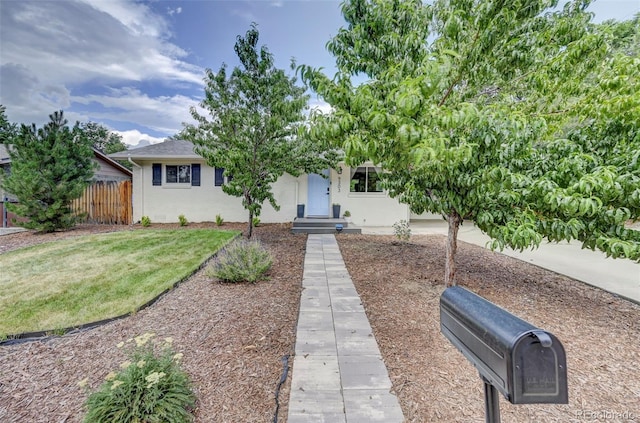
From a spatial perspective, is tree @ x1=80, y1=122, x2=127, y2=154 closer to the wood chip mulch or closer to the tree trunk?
the wood chip mulch

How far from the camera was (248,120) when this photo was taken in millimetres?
7391

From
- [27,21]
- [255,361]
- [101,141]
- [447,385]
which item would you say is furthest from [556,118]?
[101,141]

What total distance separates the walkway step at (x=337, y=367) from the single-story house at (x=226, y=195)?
7.74 metres

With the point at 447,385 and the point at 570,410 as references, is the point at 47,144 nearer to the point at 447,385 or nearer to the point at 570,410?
the point at 447,385

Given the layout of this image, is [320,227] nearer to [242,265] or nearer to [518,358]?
[242,265]

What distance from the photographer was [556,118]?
379 centimetres

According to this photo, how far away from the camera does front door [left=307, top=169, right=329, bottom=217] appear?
12320 millimetres

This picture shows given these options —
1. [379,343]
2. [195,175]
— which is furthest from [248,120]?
[379,343]

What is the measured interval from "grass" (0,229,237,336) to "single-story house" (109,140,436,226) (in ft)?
10.2

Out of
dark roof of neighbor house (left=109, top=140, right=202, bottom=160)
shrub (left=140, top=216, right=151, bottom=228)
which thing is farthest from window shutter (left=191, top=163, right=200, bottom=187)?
shrub (left=140, top=216, right=151, bottom=228)

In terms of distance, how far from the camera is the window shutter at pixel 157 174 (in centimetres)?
1212

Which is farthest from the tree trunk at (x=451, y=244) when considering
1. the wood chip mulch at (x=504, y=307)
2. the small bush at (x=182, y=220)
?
the small bush at (x=182, y=220)

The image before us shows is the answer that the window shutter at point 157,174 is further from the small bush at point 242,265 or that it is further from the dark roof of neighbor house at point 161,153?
the small bush at point 242,265

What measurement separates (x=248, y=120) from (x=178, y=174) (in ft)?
21.4
